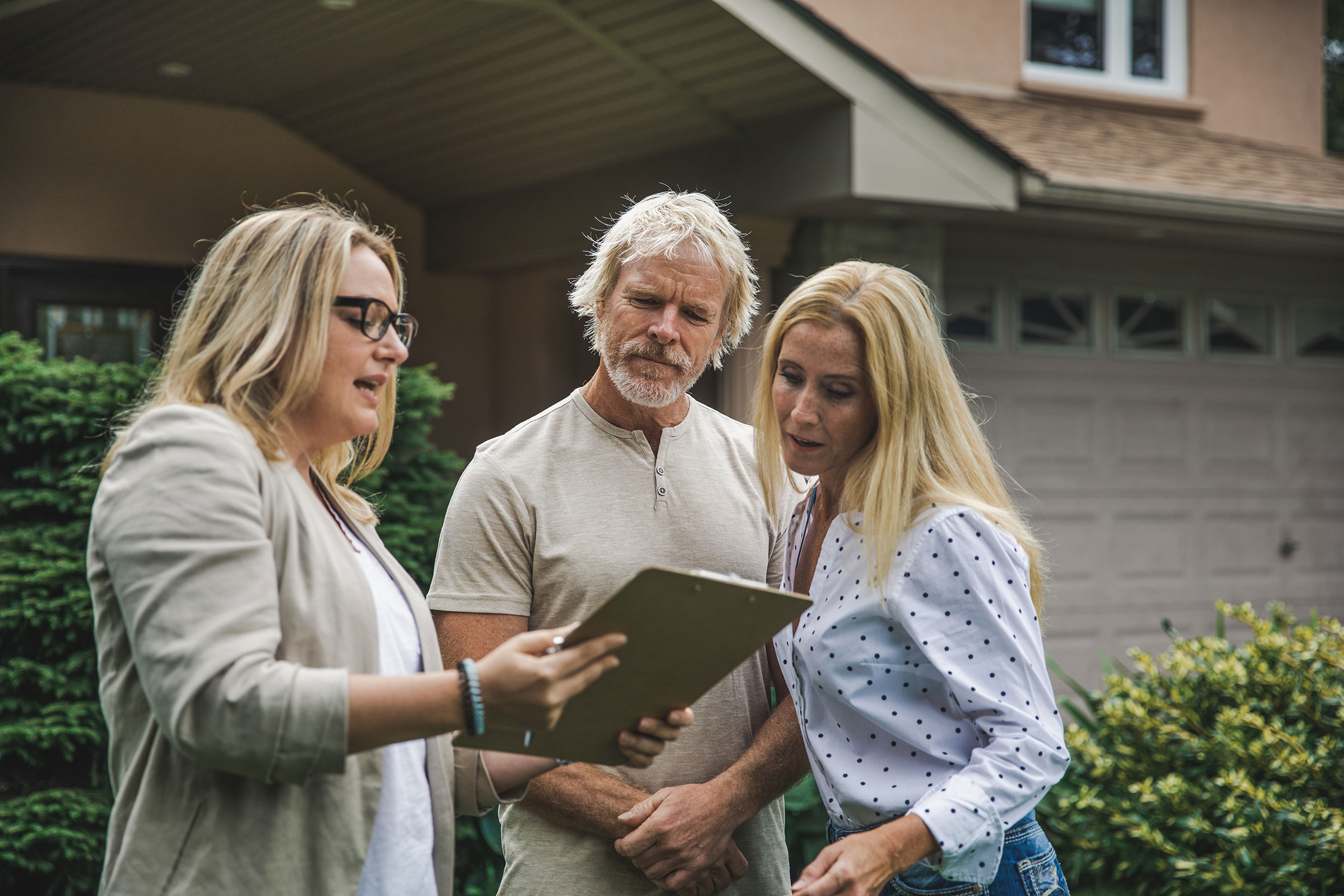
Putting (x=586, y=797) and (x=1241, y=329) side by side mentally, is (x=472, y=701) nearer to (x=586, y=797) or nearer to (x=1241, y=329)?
(x=586, y=797)

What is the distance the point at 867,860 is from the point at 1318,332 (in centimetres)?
837

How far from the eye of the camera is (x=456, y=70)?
21.3 ft

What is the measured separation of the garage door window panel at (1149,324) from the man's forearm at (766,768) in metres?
6.41

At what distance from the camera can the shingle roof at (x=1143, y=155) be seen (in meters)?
6.73

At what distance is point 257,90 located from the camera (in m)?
7.44

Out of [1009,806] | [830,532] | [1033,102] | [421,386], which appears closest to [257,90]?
[421,386]

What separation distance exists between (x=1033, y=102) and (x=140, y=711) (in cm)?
787

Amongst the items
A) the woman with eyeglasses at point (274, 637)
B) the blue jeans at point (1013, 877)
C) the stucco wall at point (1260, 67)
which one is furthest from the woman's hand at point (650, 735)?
the stucco wall at point (1260, 67)

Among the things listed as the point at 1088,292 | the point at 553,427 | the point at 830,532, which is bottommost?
the point at 830,532

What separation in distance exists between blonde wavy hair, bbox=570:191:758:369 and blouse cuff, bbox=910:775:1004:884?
109 centimetres

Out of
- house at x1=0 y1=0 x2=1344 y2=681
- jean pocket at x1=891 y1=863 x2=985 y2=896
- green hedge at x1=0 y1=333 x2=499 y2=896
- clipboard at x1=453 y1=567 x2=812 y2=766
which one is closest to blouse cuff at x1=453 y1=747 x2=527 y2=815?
clipboard at x1=453 y1=567 x2=812 y2=766

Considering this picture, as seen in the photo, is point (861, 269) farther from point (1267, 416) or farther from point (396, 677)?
point (1267, 416)

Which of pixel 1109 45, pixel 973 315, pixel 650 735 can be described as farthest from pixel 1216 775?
pixel 1109 45

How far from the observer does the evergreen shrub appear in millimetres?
4137
